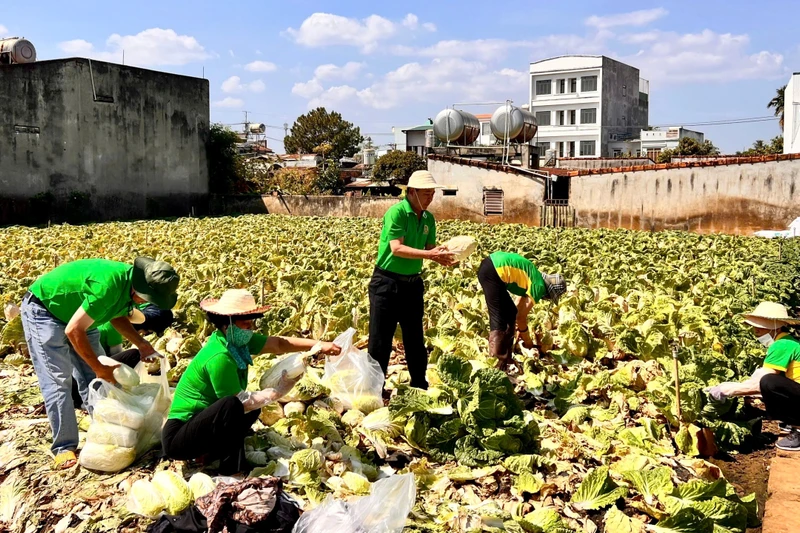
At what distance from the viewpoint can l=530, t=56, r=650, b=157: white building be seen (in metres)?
56.9

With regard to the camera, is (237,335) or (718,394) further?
(718,394)

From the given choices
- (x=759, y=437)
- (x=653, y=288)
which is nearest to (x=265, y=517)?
(x=759, y=437)

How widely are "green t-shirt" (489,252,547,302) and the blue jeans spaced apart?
3.47 metres

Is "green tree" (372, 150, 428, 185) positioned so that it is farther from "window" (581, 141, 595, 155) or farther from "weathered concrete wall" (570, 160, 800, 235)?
"weathered concrete wall" (570, 160, 800, 235)

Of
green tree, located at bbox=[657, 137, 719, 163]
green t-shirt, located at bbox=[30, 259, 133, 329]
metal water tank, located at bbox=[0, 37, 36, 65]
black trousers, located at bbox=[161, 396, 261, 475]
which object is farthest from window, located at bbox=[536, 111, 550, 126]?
black trousers, located at bbox=[161, 396, 261, 475]

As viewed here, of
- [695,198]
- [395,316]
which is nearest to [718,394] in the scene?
[395,316]

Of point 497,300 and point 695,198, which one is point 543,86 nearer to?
point 695,198

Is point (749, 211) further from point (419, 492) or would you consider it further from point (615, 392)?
point (419, 492)

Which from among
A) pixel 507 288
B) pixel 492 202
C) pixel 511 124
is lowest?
pixel 507 288

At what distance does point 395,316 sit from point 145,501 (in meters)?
2.29

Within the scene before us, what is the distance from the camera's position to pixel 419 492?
398 cm

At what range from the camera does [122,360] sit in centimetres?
525

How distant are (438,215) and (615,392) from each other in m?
18.3

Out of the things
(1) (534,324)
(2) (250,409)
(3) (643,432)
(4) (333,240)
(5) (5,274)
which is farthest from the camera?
(4) (333,240)
